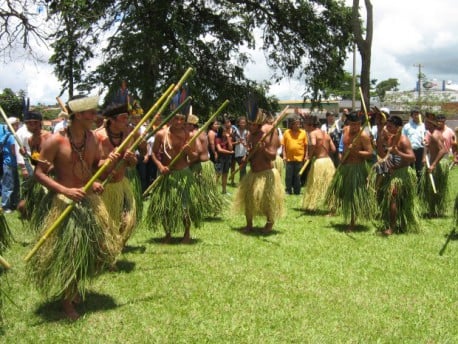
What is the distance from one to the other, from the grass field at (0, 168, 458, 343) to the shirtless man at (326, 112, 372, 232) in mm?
541

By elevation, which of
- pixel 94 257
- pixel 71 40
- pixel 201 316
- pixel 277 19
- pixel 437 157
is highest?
pixel 277 19

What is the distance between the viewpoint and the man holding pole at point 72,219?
155 inches

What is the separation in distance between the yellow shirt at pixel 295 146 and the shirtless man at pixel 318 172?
1713 millimetres

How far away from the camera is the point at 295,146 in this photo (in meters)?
11.1

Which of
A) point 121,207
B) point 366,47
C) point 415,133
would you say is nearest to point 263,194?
point 121,207

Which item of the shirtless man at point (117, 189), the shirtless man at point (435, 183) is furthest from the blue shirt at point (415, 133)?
the shirtless man at point (117, 189)

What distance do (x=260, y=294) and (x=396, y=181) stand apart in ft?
10.5

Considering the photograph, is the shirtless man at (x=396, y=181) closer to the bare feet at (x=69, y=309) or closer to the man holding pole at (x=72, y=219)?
the man holding pole at (x=72, y=219)

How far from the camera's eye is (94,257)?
407 cm

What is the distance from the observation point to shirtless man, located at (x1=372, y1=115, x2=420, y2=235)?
6.89 meters

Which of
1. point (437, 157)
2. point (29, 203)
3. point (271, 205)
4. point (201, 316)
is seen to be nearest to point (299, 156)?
point (437, 157)

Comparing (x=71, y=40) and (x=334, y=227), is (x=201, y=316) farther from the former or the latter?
(x=71, y=40)

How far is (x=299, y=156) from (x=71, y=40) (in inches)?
356

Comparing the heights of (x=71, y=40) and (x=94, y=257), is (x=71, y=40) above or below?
above
